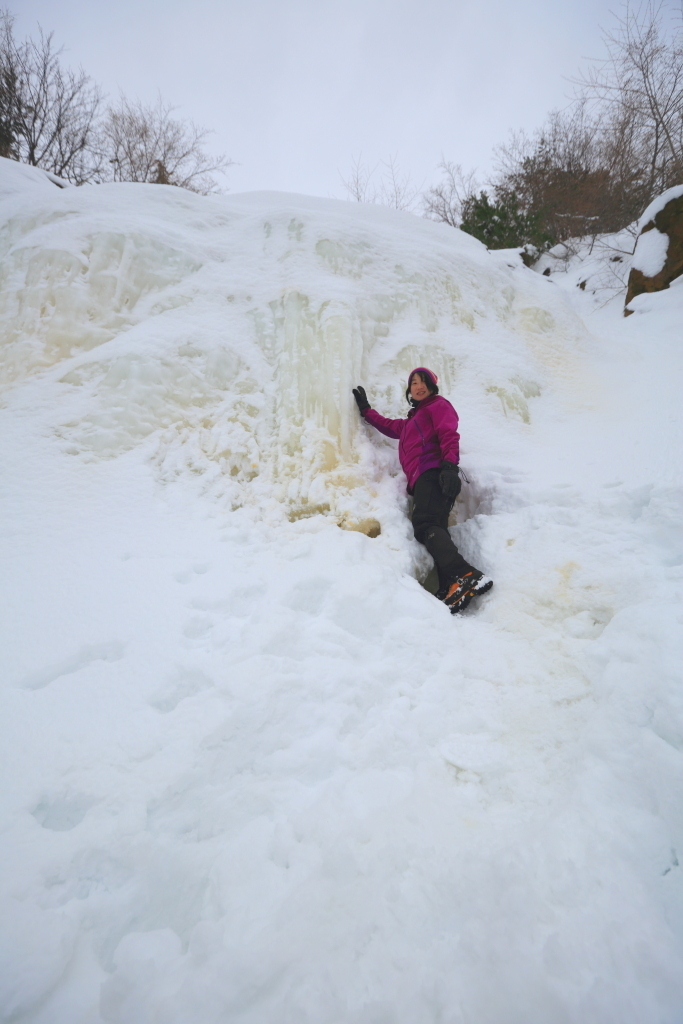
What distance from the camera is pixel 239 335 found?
3502 millimetres

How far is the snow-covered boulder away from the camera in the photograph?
556 centimetres

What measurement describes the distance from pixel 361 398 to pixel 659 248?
5.43 metres

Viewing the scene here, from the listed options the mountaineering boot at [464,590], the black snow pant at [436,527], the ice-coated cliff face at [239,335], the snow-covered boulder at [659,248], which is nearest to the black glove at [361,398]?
the ice-coated cliff face at [239,335]

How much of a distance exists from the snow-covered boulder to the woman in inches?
190

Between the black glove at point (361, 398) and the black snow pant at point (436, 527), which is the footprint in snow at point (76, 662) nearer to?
the black snow pant at point (436, 527)

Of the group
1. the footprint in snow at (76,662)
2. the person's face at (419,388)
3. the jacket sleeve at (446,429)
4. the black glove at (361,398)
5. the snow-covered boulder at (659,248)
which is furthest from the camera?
the snow-covered boulder at (659,248)

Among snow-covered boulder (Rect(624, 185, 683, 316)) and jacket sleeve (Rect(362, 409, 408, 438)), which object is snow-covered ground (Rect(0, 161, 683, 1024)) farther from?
snow-covered boulder (Rect(624, 185, 683, 316))

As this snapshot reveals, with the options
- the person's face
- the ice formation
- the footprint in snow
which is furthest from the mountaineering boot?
the ice formation

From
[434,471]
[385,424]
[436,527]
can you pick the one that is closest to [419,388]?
[385,424]

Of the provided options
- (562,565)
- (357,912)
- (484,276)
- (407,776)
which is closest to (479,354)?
(484,276)

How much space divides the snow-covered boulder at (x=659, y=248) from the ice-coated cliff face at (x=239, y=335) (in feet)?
9.00

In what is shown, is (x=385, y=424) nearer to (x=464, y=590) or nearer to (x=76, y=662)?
(x=464, y=590)

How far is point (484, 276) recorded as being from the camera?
4898mm

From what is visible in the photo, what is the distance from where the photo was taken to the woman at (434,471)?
253cm
